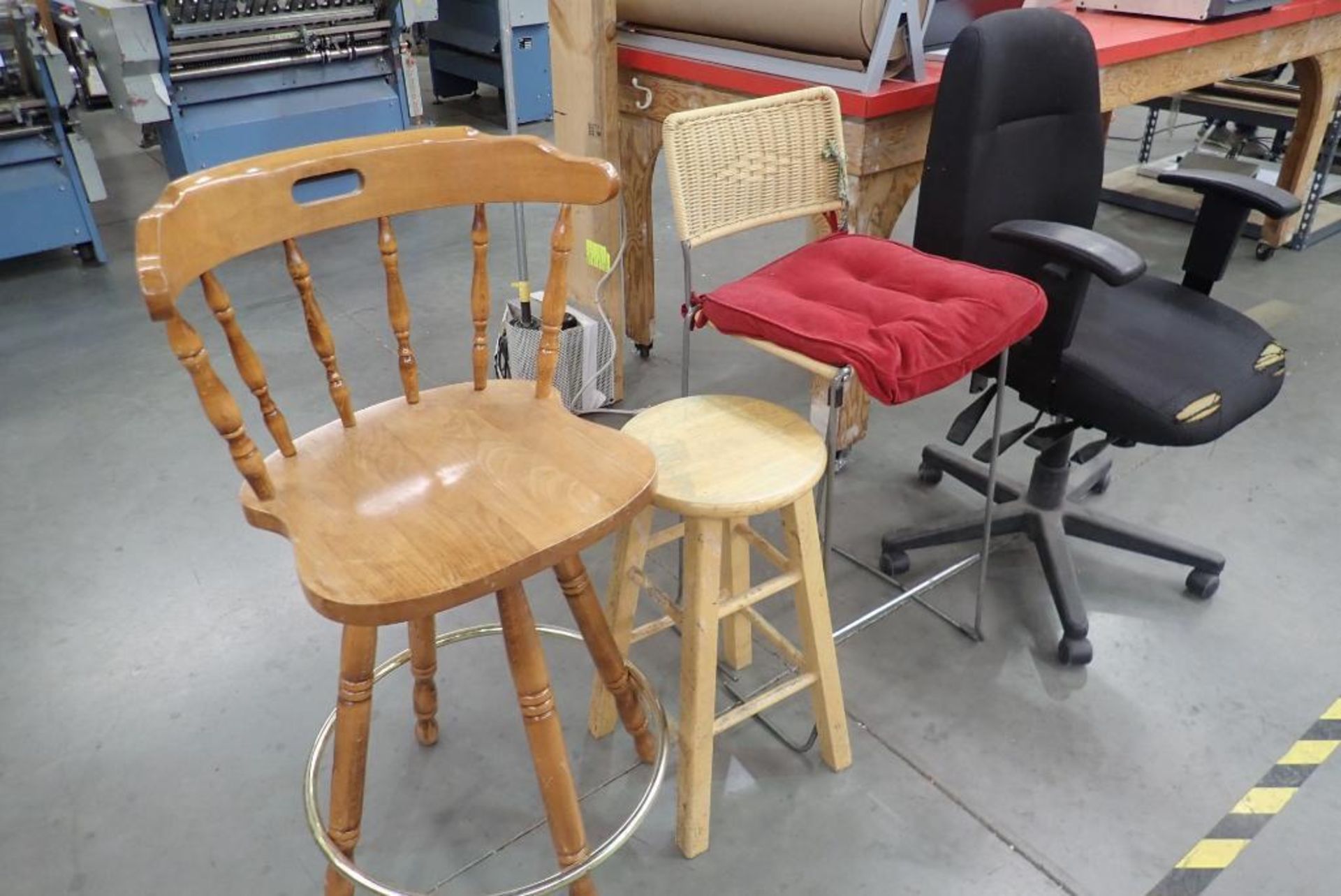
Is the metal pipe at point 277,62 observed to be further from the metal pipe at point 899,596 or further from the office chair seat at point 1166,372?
the office chair seat at point 1166,372

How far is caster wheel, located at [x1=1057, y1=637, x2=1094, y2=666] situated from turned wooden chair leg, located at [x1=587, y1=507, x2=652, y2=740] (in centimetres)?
88

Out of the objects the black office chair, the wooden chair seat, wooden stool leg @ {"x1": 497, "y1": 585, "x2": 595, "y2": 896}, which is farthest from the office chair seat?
wooden stool leg @ {"x1": 497, "y1": 585, "x2": 595, "y2": 896}

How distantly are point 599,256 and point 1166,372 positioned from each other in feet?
4.84

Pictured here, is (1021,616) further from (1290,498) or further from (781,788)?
(1290,498)

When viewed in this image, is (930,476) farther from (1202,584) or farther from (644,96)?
(644,96)

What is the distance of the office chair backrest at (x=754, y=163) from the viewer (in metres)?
1.70

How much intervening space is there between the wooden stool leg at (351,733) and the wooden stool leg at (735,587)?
60 cm

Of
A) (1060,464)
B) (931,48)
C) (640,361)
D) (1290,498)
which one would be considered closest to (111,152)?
(640,361)

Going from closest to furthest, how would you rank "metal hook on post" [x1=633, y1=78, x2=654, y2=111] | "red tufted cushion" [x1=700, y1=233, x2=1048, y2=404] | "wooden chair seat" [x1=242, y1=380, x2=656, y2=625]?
1. "wooden chair seat" [x1=242, y1=380, x2=656, y2=625]
2. "red tufted cushion" [x1=700, y1=233, x2=1048, y2=404]
3. "metal hook on post" [x1=633, y1=78, x2=654, y2=111]

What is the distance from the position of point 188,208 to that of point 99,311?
9.36 ft

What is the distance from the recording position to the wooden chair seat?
3.31 feet

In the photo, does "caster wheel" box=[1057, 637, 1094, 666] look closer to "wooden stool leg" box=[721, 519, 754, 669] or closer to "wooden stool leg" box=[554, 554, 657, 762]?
"wooden stool leg" box=[721, 519, 754, 669]

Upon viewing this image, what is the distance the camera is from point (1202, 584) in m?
2.01

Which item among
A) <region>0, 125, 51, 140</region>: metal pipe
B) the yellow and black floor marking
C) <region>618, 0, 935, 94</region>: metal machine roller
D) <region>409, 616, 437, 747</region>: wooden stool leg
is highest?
<region>618, 0, 935, 94</region>: metal machine roller
